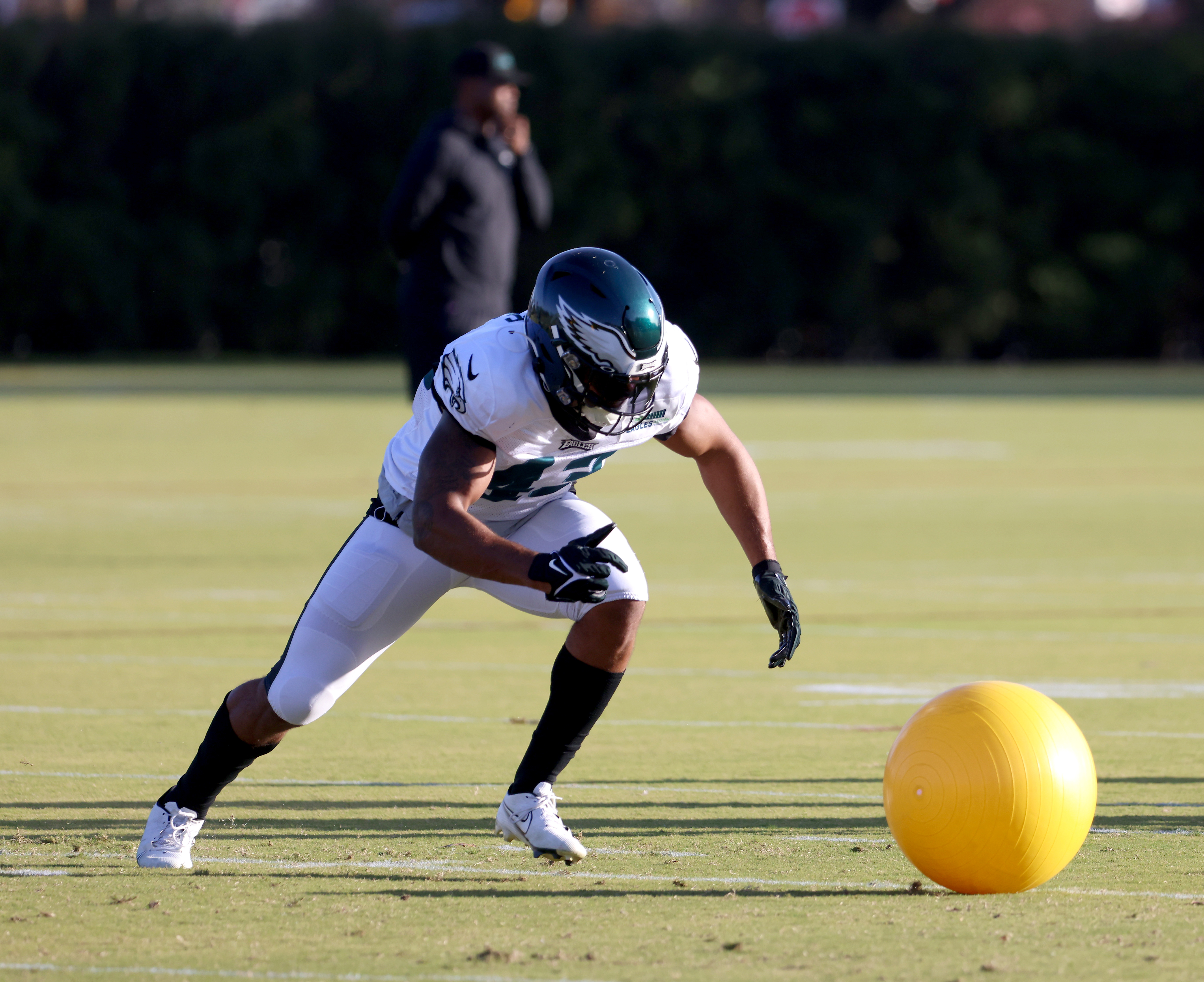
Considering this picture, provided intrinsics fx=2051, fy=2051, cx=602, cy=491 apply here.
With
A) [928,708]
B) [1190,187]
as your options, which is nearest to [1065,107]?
[1190,187]

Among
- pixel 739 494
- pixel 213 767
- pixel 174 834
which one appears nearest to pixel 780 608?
pixel 739 494

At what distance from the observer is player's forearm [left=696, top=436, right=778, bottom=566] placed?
5859 mm

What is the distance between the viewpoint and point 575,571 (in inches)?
195

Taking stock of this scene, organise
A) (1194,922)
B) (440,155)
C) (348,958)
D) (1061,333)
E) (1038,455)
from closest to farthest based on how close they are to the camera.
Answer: (348,958) → (1194,922) → (440,155) → (1038,455) → (1061,333)

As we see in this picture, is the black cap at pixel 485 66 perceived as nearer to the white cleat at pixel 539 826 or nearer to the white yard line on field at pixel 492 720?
the white yard line on field at pixel 492 720

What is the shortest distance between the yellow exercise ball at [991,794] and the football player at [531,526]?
55 cm

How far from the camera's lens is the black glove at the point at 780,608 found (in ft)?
18.4

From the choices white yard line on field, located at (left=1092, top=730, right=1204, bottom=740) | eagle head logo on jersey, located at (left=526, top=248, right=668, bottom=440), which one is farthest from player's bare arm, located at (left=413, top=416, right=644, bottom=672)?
white yard line on field, located at (left=1092, top=730, right=1204, bottom=740)

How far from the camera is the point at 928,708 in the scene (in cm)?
538

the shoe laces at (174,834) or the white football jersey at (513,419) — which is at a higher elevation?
the white football jersey at (513,419)

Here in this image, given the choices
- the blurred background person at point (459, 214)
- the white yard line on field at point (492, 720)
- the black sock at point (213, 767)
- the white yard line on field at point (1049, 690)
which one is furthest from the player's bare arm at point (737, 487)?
the blurred background person at point (459, 214)

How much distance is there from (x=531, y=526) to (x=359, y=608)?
1.84 feet

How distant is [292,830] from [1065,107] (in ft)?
125

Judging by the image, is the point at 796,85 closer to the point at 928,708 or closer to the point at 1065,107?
the point at 1065,107
